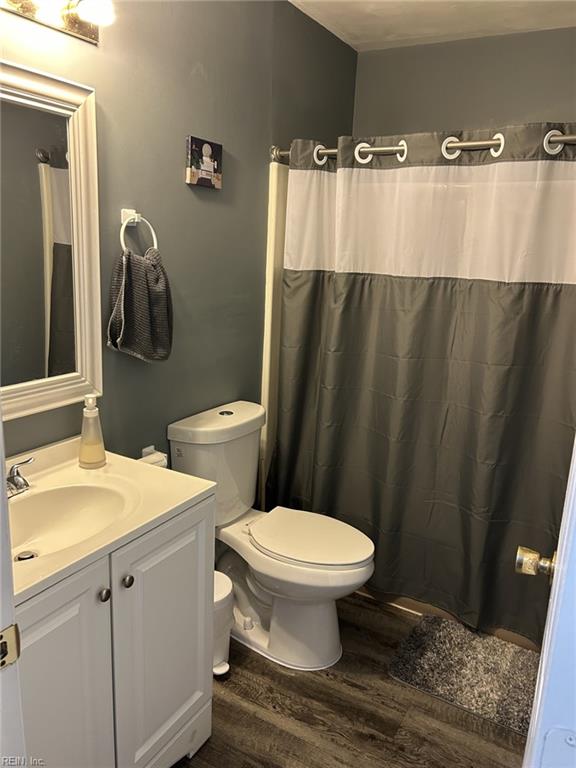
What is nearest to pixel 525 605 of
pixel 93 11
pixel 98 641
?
pixel 98 641

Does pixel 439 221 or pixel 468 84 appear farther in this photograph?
pixel 468 84

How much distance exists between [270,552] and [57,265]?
3.76 feet

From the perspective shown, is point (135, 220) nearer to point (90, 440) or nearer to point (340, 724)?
point (90, 440)

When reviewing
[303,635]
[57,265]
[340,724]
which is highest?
[57,265]

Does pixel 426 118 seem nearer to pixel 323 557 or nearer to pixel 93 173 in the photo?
pixel 93 173

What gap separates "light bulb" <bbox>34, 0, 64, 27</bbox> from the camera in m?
1.44

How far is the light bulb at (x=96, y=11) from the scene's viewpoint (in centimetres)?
148

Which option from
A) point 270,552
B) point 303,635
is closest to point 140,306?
point 270,552

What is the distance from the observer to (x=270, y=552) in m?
2.04

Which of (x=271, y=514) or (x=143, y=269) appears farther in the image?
(x=271, y=514)

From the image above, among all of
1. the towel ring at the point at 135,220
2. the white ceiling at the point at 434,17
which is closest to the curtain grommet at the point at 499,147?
the white ceiling at the point at 434,17

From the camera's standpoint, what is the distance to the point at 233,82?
6.98 ft

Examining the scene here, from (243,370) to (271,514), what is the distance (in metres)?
0.60

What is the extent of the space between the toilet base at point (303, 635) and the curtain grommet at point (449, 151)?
65.2 inches
